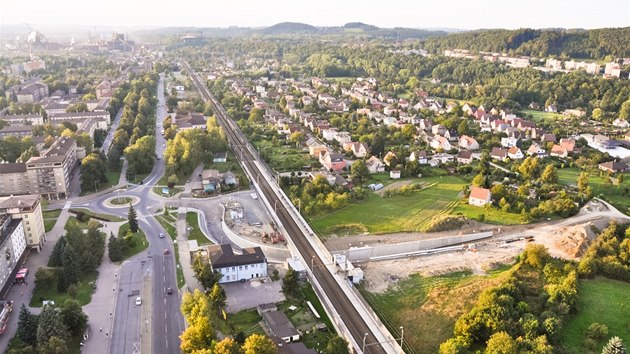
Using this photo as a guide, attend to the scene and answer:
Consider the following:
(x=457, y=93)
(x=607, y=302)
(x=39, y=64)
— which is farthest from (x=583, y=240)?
(x=39, y=64)

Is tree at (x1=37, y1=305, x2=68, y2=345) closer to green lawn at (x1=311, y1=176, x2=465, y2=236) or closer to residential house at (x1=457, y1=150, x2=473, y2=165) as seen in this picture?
green lawn at (x1=311, y1=176, x2=465, y2=236)

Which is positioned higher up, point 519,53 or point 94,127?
point 519,53

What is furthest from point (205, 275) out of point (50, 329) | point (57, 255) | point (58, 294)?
point (57, 255)

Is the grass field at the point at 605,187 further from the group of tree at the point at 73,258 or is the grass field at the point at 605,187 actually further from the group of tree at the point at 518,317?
the group of tree at the point at 73,258

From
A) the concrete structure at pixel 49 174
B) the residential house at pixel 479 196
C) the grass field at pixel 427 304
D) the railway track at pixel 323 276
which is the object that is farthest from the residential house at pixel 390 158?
the concrete structure at pixel 49 174

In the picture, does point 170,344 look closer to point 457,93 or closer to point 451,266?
point 451,266

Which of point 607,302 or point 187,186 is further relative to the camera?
point 187,186

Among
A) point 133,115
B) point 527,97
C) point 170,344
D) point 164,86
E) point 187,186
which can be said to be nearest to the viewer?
point 170,344
